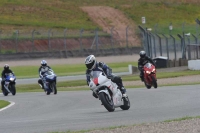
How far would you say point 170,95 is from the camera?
22.2m

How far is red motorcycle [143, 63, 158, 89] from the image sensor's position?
2760cm

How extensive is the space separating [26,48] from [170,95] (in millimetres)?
41897

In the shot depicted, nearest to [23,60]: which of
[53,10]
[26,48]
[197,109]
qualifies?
[26,48]

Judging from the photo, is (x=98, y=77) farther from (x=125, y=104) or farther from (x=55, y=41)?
(x=55, y=41)

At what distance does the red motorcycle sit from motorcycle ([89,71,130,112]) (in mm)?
10255

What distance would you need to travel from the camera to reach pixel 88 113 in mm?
17359

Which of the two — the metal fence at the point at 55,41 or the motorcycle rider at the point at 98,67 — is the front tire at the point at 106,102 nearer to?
the motorcycle rider at the point at 98,67

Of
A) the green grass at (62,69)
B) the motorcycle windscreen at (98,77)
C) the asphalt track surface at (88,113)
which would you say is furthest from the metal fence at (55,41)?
the motorcycle windscreen at (98,77)

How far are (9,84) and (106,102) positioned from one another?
15.0 metres

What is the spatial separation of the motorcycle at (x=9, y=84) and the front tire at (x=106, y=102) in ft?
48.0

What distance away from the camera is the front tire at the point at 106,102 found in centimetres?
1692

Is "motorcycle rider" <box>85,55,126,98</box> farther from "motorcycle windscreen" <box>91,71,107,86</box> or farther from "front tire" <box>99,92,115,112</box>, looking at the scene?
"front tire" <box>99,92,115,112</box>

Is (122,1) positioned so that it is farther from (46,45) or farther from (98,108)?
(98,108)

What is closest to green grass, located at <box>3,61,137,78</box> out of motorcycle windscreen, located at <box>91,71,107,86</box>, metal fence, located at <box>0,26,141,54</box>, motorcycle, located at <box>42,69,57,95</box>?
metal fence, located at <box>0,26,141,54</box>
